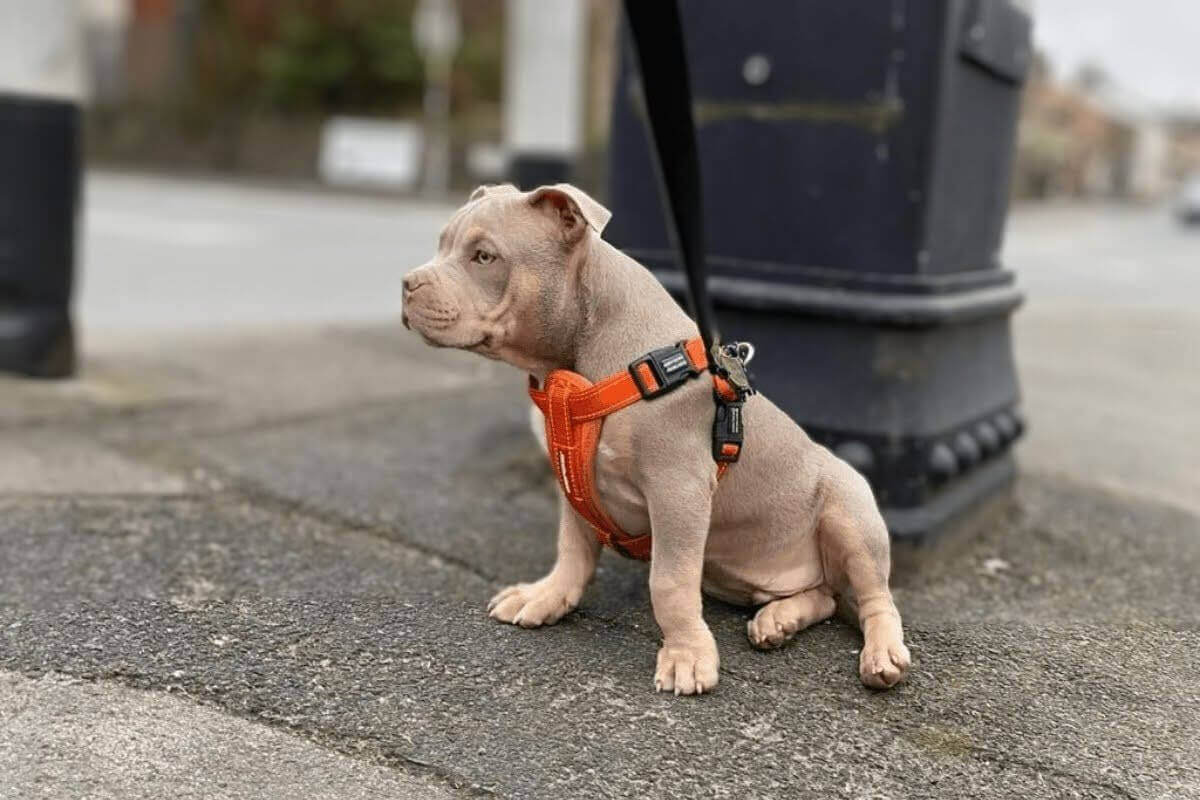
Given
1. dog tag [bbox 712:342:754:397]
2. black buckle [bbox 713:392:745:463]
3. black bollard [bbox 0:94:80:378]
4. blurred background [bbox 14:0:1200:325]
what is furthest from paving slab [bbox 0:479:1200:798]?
blurred background [bbox 14:0:1200:325]

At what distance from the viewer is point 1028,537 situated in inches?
138

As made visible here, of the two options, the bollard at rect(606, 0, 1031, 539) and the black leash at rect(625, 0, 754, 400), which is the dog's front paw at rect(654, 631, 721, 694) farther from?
the bollard at rect(606, 0, 1031, 539)

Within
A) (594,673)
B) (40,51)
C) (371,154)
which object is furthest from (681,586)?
(371,154)

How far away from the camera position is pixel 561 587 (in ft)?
8.46

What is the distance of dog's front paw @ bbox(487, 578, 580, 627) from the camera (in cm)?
253

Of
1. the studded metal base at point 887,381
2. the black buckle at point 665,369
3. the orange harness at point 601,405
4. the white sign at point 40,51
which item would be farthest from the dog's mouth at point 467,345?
the white sign at point 40,51

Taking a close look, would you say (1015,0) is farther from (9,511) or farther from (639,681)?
(9,511)

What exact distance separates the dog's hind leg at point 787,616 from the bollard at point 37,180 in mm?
3138

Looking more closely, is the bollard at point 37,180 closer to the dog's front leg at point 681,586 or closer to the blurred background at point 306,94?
the dog's front leg at point 681,586

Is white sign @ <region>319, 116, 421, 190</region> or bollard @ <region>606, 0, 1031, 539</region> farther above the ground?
white sign @ <region>319, 116, 421, 190</region>

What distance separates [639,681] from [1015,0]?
2.43 meters

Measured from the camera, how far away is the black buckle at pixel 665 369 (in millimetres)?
2252

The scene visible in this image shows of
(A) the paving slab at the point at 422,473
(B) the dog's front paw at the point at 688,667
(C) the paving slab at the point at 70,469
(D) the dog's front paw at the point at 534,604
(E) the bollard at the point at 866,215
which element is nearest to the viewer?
(B) the dog's front paw at the point at 688,667

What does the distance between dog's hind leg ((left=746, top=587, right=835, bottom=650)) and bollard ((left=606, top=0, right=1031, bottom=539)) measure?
1.72ft
